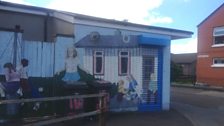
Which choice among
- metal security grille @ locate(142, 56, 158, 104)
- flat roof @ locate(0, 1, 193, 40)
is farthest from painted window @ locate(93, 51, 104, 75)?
metal security grille @ locate(142, 56, 158, 104)

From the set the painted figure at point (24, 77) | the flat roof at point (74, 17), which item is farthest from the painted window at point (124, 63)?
the painted figure at point (24, 77)

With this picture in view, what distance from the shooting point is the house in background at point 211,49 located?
113 feet

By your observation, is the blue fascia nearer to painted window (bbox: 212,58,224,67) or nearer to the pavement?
the pavement

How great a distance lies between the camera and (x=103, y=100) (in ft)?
28.8

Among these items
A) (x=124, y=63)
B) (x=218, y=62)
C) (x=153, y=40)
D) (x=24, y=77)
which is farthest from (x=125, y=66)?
(x=218, y=62)

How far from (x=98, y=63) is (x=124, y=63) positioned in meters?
1.14

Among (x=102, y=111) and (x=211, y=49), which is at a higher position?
(x=211, y=49)

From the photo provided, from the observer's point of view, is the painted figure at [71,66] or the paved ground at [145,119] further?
the painted figure at [71,66]

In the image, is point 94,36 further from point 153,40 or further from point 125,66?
point 153,40

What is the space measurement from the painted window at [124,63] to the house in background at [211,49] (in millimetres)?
21727

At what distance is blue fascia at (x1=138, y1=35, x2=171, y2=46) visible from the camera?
1357 cm

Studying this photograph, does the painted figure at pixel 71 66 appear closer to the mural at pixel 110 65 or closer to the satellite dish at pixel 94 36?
the mural at pixel 110 65

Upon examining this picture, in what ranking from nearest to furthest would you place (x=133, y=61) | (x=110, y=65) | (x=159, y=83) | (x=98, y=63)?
(x=98, y=63), (x=110, y=65), (x=133, y=61), (x=159, y=83)

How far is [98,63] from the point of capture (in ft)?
43.0
